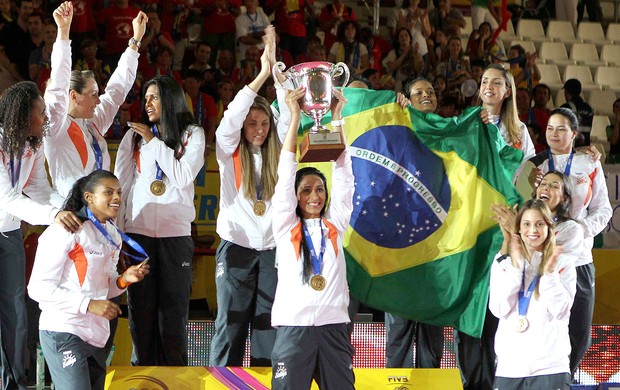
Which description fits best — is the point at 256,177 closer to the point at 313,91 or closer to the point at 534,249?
the point at 313,91

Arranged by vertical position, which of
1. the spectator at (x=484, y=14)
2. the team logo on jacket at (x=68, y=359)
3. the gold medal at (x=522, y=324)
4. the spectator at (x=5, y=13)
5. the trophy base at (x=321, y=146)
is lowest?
the team logo on jacket at (x=68, y=359)

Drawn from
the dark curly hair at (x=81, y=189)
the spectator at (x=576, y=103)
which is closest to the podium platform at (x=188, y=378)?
the dark curly hair at (x=81, y=189)

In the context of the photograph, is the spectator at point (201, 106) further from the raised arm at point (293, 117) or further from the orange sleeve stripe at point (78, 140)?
the raised arm at point (293, 117)

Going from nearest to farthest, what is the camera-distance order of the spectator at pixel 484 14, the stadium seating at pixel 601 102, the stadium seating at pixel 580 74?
the stadium seating at pixel 601 102 → the spectator at pixel 484 14 → the stadium seating at pixel 580 74

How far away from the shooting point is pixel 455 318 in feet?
21.1

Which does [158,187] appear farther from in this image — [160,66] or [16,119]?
[160,66]

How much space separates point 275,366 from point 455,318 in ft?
4.50

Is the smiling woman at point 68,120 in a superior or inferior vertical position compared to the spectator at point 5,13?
inferior

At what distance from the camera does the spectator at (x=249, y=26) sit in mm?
11430

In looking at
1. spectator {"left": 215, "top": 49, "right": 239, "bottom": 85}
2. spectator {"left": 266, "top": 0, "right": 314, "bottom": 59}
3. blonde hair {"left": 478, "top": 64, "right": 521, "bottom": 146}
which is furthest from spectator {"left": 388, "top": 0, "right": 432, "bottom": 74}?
blonde hair {"left": 478, "top": 64, "right": 521, "bottom": 146}

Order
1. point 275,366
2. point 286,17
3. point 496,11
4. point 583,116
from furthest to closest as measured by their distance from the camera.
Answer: point 496,11, point 286,17, point 583,116, point 275,366

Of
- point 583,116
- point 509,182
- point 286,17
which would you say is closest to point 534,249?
point 509,182

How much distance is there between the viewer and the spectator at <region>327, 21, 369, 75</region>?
11.7 meters

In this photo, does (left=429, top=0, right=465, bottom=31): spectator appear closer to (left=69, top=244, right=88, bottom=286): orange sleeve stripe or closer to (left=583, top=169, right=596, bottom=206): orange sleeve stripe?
(left=583, top=169, right=596, bottom=206): orange sleeve stripe
